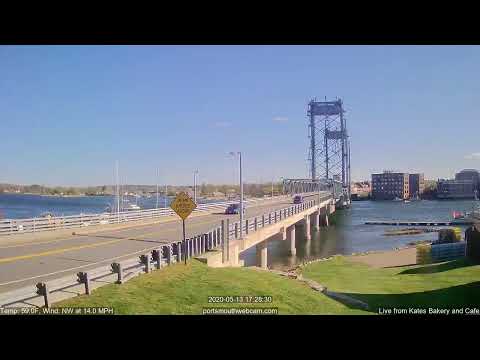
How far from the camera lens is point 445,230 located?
40.8 ft

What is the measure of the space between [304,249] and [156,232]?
43.0 feet

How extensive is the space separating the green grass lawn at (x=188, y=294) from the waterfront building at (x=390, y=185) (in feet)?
6.64

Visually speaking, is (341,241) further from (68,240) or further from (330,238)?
(68,240)

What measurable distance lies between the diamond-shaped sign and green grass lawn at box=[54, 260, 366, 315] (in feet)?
2.89

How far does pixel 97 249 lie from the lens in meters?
9.45

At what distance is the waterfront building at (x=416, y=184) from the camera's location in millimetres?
6700

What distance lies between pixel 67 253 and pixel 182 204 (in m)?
3.24

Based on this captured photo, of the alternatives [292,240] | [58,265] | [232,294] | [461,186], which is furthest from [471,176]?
[292,240]

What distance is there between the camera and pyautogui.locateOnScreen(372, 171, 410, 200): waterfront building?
695 centimetres

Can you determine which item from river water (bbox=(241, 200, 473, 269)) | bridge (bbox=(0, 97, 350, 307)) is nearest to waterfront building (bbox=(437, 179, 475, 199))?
bridge (bbox=(0, 97, 350, 307))

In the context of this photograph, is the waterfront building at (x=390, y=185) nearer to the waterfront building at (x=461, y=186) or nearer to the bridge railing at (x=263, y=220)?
the waterfront building at (x=461, y=186)

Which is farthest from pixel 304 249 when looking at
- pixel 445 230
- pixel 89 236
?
pixel 89 236
